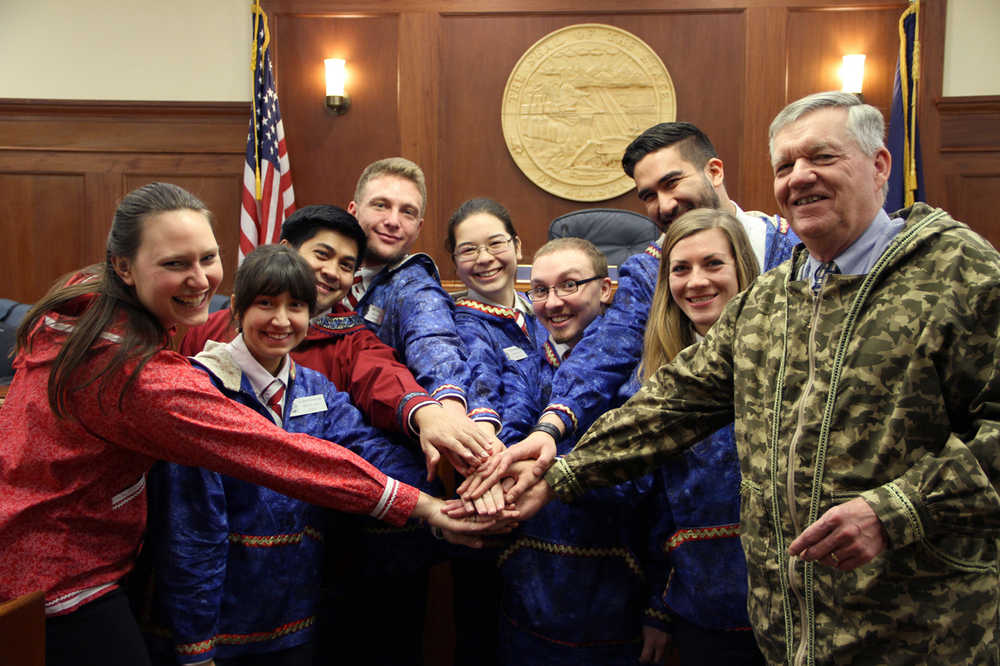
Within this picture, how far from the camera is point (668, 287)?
6.40 feet

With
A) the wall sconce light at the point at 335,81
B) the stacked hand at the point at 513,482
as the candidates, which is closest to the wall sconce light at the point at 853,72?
the wall sconce light at the point at 335,81

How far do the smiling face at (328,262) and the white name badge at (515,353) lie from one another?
498 mm

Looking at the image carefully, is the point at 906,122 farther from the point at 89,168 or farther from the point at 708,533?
the point at 89,168

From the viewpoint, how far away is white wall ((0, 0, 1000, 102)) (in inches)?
232

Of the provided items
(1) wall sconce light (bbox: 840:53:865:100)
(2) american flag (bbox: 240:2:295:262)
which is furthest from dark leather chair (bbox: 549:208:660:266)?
(1) wall sconce light (bbox: 840:53:865:100)

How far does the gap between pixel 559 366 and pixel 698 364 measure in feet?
2.06

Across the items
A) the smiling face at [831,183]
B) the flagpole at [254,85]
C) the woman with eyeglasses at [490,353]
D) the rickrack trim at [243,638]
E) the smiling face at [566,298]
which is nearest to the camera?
the smiling face at [831,183]

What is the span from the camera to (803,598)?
1319 millimetres

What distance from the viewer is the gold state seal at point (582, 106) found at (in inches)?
230

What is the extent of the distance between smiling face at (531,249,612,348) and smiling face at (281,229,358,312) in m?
0.54

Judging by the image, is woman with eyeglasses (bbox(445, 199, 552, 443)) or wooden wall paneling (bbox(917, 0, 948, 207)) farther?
wooden wall paneling (bbox(917, 0, 948, 207))

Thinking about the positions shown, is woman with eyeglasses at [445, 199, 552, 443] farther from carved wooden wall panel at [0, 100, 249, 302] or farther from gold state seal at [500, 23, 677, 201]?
carved wooden wall panel at [0, 100, 249, 302]

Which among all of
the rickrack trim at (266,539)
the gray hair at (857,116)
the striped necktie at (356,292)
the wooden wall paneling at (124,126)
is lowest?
the rickrack trim at (266,539)

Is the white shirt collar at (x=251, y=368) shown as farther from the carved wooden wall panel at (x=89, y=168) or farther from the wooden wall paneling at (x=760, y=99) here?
the wooden wall paneling at (x=760, y=99)
